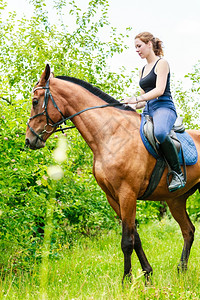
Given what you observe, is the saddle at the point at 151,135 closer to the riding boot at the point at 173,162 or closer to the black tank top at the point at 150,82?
the riding boot at the point at 173,162

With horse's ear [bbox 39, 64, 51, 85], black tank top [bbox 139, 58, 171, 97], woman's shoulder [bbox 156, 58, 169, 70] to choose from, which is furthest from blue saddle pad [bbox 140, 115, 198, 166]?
horse's ear [bbox 39, 64, 51, 85]

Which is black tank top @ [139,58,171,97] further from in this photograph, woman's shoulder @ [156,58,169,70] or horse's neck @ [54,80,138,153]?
horse's neck @ [54,80,138,153]

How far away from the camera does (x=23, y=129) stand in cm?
538

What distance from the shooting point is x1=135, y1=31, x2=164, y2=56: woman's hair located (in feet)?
14.8

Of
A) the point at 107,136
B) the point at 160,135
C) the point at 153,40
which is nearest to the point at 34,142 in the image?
the point at 107,136

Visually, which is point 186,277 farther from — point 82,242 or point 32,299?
point 82,242

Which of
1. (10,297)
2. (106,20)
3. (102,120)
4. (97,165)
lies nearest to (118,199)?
(97,165)

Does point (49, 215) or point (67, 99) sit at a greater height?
point (67, 99)

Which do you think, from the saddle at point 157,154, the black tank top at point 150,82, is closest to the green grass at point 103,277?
the saddle at point 157,154

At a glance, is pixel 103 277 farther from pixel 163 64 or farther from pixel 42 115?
pixel 163 64

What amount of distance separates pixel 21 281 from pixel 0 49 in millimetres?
7295

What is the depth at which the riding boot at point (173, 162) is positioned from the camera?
4266 mm

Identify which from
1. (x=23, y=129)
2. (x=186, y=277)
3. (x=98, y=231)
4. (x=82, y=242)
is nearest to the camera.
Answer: (x=186, y=277)

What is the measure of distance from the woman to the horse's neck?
0.36m
